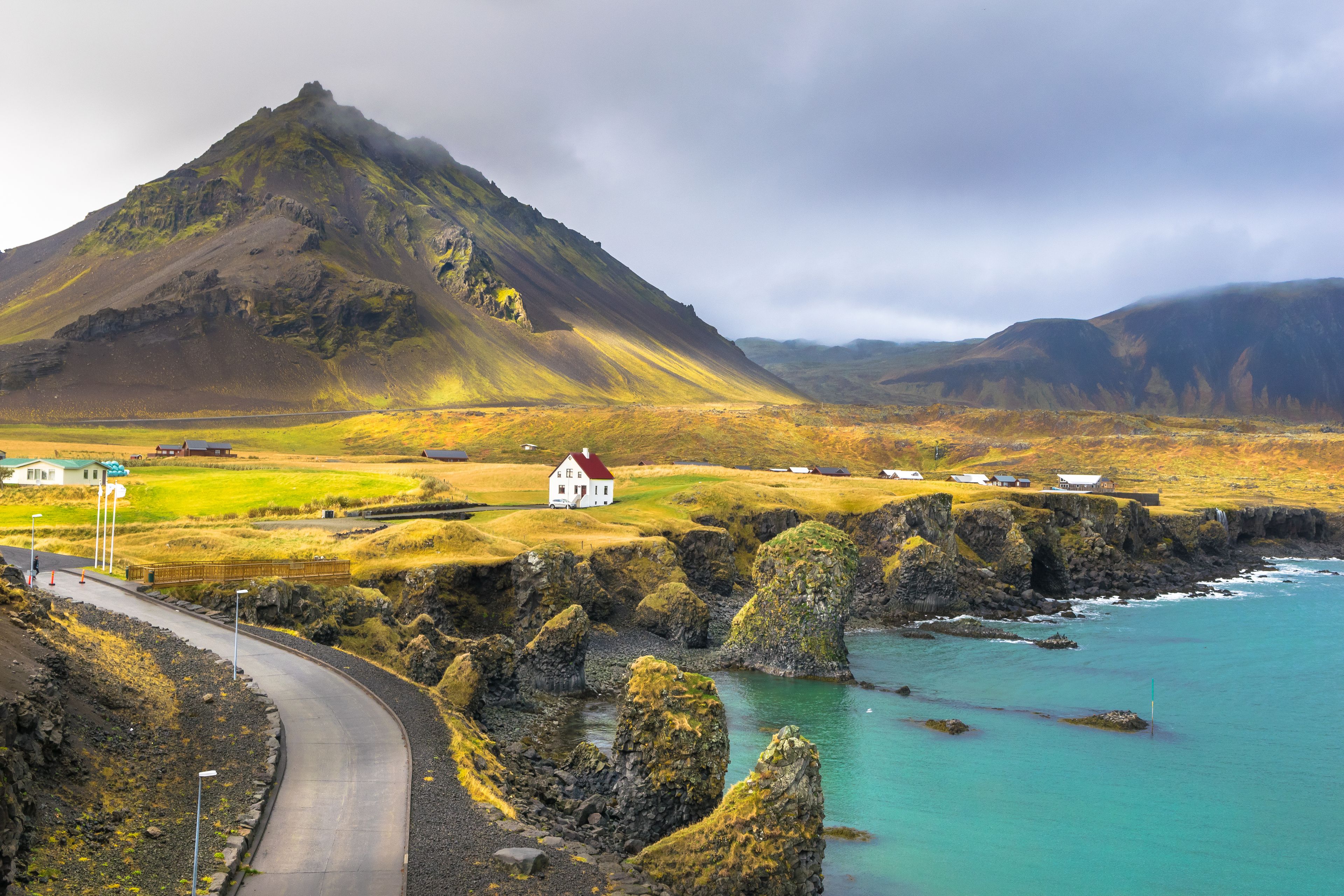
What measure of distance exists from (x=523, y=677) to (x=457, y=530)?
54.5ft

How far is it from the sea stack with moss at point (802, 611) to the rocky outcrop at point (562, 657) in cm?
1057

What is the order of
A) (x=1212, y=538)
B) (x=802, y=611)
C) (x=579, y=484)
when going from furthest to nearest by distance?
(x=1212, y=538) < (x=579, y=484) < (x=802, y=611)

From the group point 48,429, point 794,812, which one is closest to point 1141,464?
point 794,812

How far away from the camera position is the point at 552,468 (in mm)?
128875

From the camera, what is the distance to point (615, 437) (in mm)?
190500

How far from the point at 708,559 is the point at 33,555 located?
45.1m

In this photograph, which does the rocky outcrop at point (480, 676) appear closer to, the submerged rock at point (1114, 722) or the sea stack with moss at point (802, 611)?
the sea stack with moss at point (802, 611)

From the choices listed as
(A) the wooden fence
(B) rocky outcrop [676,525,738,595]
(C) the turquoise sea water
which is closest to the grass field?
(B) rocky outcrop [676,525,738,595]

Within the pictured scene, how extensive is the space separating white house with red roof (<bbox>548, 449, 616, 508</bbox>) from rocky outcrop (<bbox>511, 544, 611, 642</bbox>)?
30.3 m

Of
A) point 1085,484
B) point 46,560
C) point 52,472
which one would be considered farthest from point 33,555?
point 1085,484

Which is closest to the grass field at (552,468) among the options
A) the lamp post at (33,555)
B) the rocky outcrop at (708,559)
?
the lamp post at (33,555)

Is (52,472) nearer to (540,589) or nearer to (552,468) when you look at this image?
(540,589)

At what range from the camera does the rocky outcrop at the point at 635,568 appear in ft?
198

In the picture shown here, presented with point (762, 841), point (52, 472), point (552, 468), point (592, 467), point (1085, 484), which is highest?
point (592, 467)
